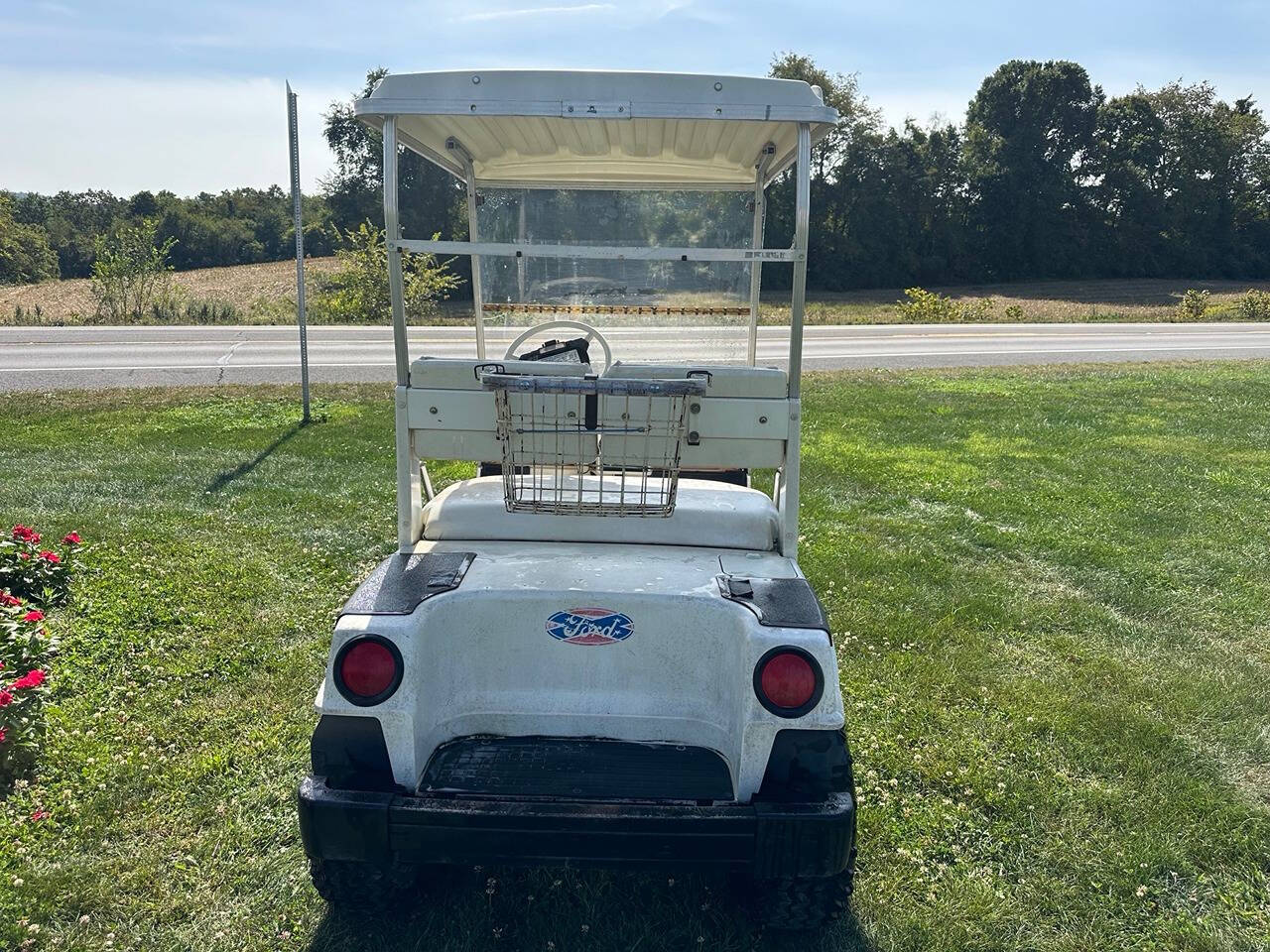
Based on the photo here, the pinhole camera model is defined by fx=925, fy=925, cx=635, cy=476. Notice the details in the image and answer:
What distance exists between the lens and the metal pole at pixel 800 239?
9.42 ft

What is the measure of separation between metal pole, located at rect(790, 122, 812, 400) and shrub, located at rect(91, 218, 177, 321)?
24378mm

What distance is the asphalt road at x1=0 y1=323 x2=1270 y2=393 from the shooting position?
1354 cm

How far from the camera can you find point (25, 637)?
154 inches

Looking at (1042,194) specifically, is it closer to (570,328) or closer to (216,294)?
(216,294)

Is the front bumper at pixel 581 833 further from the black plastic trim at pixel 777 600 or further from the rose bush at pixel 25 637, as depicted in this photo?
the rose bush at pixel 25 637

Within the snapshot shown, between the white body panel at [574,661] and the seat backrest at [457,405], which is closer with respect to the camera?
the white body panel at [574,661]

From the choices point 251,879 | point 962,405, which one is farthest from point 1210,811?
point 962,405

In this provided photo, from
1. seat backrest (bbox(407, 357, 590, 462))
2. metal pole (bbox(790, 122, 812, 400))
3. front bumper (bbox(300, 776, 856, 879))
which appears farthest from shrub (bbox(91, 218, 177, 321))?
front bumper (bbox(300, 776, 856, 879))

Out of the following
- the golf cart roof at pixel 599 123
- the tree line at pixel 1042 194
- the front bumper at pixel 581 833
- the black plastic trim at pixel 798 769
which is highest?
the tree line at pixel 1042 194

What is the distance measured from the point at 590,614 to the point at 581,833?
59cm

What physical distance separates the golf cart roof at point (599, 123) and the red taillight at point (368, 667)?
162 cm

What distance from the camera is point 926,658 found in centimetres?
460

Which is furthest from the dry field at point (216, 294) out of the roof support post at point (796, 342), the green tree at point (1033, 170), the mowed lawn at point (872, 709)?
the green tree at point (1033, 170)

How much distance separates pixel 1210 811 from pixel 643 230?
311cm
